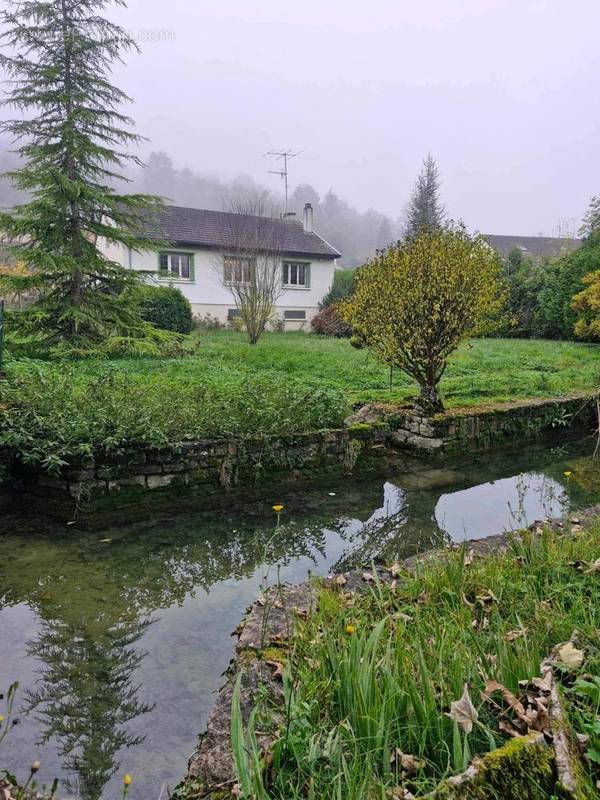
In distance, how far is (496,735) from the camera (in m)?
1.86

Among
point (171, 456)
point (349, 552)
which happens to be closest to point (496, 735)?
point (349, 552)

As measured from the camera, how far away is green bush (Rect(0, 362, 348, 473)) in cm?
574

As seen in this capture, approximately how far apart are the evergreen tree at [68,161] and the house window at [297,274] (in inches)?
553

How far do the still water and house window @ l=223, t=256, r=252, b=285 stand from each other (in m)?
14.2

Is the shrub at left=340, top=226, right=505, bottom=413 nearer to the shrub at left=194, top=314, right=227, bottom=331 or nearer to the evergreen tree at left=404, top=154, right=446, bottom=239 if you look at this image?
the shrub at left=194, top=314, right=227, bottom=331

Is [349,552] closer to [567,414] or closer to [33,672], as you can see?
[33,672]

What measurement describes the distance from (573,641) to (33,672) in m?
3.03

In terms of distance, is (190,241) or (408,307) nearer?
(408,307)

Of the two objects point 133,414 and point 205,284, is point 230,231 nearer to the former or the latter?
point 205,284

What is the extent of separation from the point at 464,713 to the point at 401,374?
10.7 metres

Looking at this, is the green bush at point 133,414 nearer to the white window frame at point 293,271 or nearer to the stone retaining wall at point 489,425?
the stone retaining wall at point 489,425

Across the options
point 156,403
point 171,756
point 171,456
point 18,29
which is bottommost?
point 171,756

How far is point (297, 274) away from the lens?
29.2 meters

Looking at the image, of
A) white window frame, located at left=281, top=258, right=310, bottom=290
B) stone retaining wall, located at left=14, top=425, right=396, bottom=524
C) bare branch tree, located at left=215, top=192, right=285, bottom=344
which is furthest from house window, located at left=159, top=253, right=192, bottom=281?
stone retaining wall, located at left=14, top=425, right=396, bottom=524
